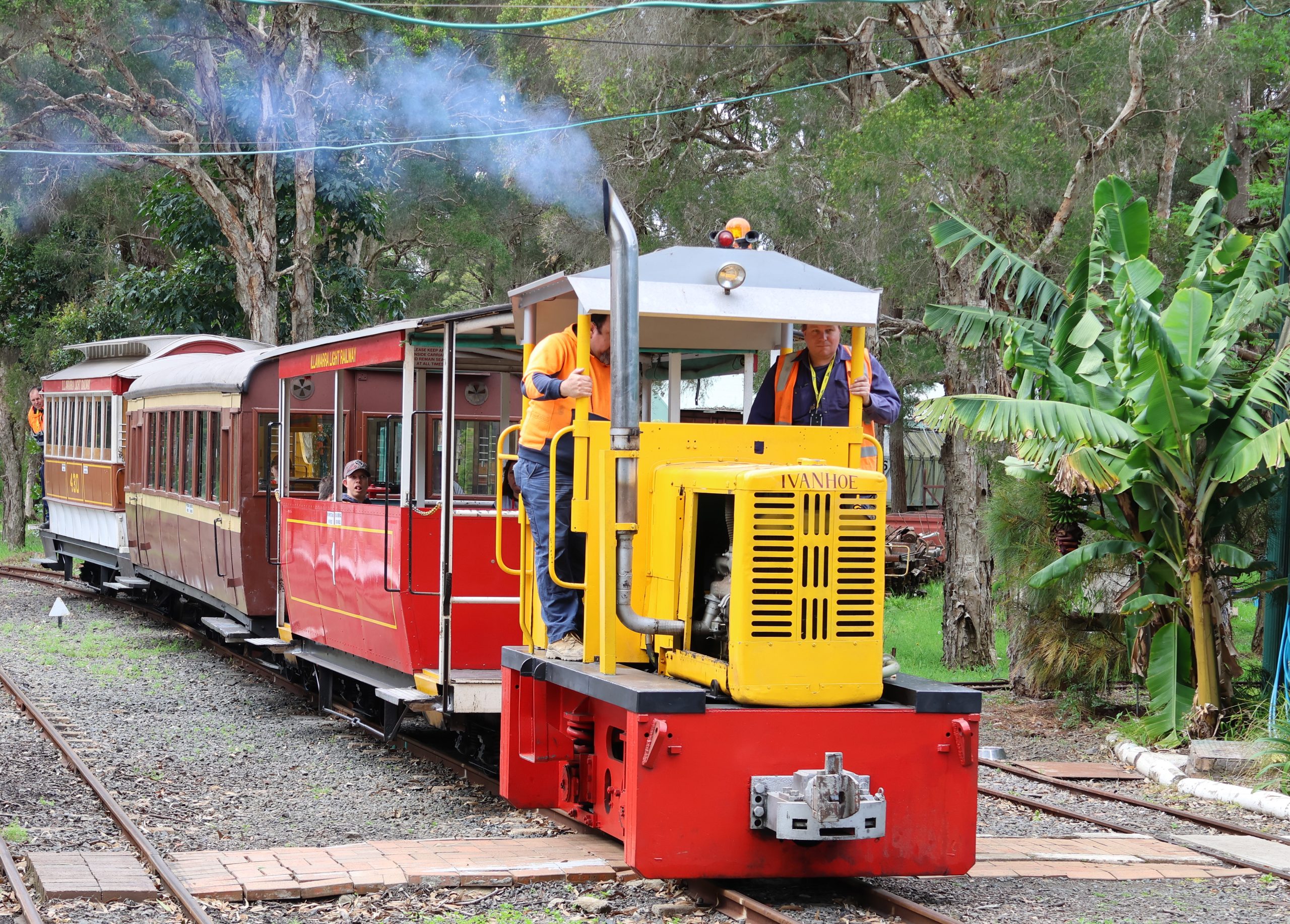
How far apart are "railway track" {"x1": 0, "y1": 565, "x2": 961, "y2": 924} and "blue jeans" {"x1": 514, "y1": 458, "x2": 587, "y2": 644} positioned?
50.9 inches

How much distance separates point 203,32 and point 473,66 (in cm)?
440

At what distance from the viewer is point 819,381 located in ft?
22.7

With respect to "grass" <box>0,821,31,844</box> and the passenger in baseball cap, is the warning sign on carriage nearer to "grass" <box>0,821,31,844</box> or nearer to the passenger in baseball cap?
the passenger in baseball cap

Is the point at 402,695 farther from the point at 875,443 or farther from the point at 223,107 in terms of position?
the point at 223,107

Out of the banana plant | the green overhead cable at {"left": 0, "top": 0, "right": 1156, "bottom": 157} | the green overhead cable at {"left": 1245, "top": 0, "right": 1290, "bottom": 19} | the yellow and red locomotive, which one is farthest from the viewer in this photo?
the green overhead cable at {"left": 0, "top": 0, "right": 1156, "bottom": 157}

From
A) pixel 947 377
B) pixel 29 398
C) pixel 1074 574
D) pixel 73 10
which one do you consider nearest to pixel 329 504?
pixel 1074 574

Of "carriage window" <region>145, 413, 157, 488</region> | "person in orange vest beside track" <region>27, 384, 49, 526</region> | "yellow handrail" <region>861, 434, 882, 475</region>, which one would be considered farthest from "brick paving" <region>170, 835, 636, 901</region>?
"person in orange vest beside track" <region>27, 384, 49, 526</region>

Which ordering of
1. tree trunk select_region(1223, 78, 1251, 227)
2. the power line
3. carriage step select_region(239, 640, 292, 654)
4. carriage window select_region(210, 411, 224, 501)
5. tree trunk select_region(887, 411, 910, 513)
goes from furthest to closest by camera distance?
tree trunk select_region(887, 411, 910, 513)
tree trunk select_region(1223, 78, 1251, 227)
the power line
carriage window select_region(210, 411, 224, 501)
carriage step select_region(239, 640, 292, 654)

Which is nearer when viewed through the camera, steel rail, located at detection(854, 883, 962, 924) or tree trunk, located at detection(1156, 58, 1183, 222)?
steel rail, located at detection(854, 883, 962, 924)

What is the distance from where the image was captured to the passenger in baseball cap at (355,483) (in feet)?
34.9

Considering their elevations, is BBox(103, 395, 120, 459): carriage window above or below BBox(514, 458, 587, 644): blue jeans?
above

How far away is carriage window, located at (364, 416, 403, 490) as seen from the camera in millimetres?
11172

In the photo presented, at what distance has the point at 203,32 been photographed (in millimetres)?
22484

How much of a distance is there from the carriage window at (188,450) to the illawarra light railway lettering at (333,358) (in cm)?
435
